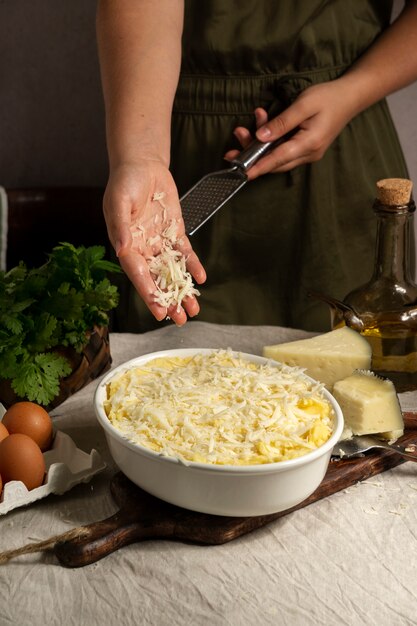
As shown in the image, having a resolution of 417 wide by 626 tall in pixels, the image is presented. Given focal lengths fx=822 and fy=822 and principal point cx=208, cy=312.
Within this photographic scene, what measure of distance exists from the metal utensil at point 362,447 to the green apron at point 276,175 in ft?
2.41

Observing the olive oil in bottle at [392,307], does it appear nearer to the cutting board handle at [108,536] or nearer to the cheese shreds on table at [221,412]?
the cheese shreds on table at [221,412]

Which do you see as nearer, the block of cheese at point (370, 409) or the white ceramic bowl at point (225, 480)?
the white ceramic bowl at point (225, 480)

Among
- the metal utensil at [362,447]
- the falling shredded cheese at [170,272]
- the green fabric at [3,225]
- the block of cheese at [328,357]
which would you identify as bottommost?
the green fabric at [3,225]

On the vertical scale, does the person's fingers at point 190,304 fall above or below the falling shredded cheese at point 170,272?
below

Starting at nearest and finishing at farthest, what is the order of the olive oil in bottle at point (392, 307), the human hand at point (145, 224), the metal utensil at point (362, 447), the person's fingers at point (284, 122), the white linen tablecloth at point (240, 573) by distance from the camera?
the white linen tablecloth at point (240, 573), the metal utensil at point (362, 447), the human hand at point (145, 224), the olive oil in bottle at point (392, 307), the person's fingers at point (284, 122)

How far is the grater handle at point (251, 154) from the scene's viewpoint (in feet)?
5.79

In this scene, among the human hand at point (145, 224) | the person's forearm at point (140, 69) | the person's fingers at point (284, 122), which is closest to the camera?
the human hand at point (145, 224)

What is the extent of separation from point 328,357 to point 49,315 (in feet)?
1.53

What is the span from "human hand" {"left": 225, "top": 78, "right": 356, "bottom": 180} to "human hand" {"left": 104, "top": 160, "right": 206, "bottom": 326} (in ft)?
1.10

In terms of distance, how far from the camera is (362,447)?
3.97 feet

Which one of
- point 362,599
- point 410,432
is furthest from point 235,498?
point 410,432

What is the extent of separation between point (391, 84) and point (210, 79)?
41 cm

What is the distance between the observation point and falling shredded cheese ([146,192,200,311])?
4.36ft

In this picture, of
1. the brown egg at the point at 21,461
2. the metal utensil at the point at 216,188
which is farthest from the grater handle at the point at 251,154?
the brown egg at the point at 21,461
